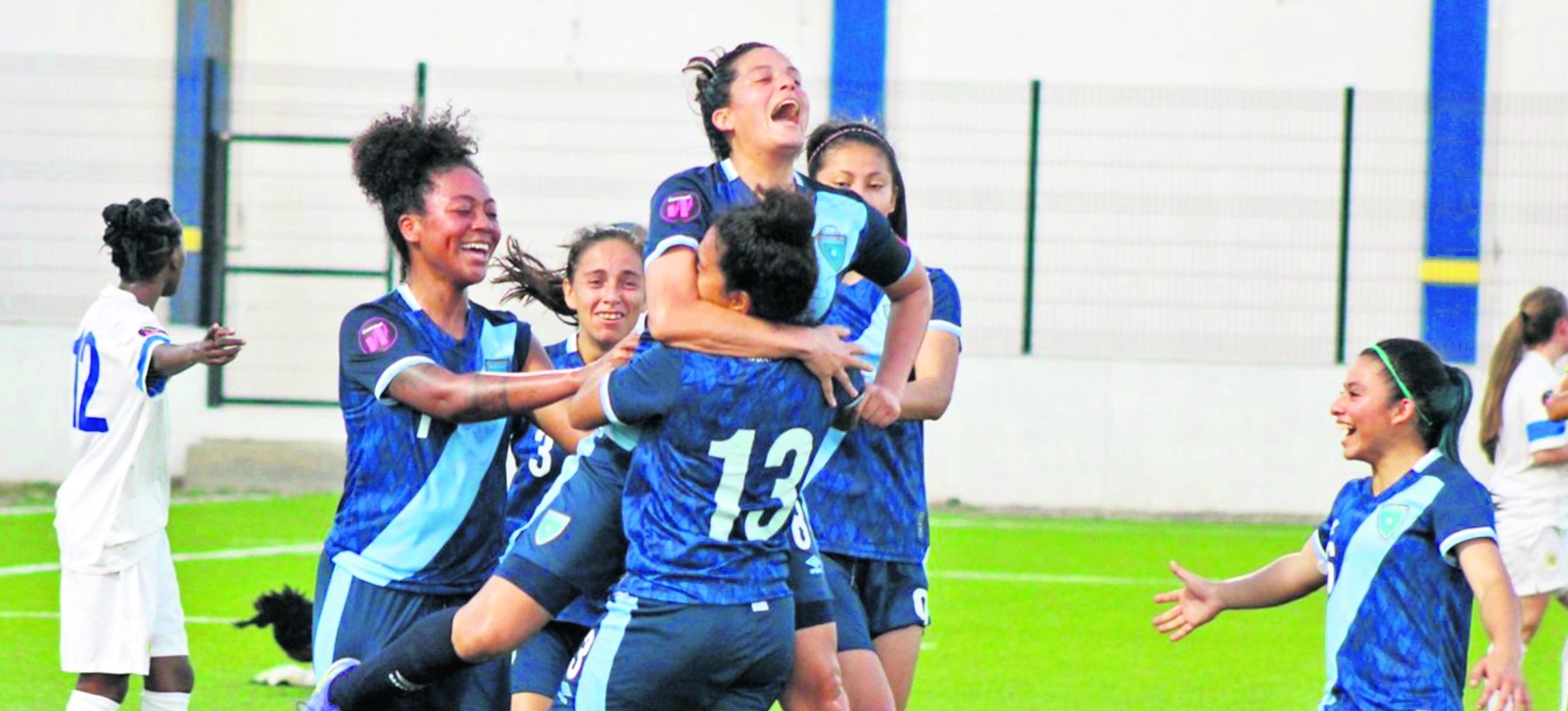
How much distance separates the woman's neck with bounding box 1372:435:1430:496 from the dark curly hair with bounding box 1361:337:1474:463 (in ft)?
0.09

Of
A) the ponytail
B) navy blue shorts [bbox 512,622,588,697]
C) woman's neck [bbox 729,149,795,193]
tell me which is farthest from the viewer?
the ponytail

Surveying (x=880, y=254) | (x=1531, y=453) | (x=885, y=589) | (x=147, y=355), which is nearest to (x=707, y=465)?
(x=880, y=254)

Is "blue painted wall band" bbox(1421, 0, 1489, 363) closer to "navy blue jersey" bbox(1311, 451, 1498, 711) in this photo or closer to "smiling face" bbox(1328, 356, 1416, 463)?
"smiling face" bbox(1328, 356, 1416, 463)

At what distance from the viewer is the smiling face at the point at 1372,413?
525 cm

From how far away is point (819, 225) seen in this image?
491 cm

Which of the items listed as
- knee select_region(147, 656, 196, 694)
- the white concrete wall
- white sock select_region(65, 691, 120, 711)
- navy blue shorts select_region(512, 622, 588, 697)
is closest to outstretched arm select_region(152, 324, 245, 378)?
knee select_region(147, 656, 196, 694)

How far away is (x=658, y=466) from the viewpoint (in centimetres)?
452

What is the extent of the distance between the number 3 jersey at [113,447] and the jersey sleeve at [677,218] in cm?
249

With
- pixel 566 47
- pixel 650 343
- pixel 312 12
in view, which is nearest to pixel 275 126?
pixel 312 12

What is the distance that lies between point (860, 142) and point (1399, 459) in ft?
5.26

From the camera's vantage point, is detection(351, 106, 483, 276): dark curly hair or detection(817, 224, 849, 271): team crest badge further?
Answer: detection(351, 106, 483, 276): dark curly hair

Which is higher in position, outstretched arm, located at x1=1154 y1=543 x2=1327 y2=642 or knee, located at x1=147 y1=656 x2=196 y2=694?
outstretched arm, located at x1=1154 y1=543 x2=1327 y2=642

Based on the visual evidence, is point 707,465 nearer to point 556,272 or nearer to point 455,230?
point 455,230

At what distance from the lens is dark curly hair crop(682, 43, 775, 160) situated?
508cm
